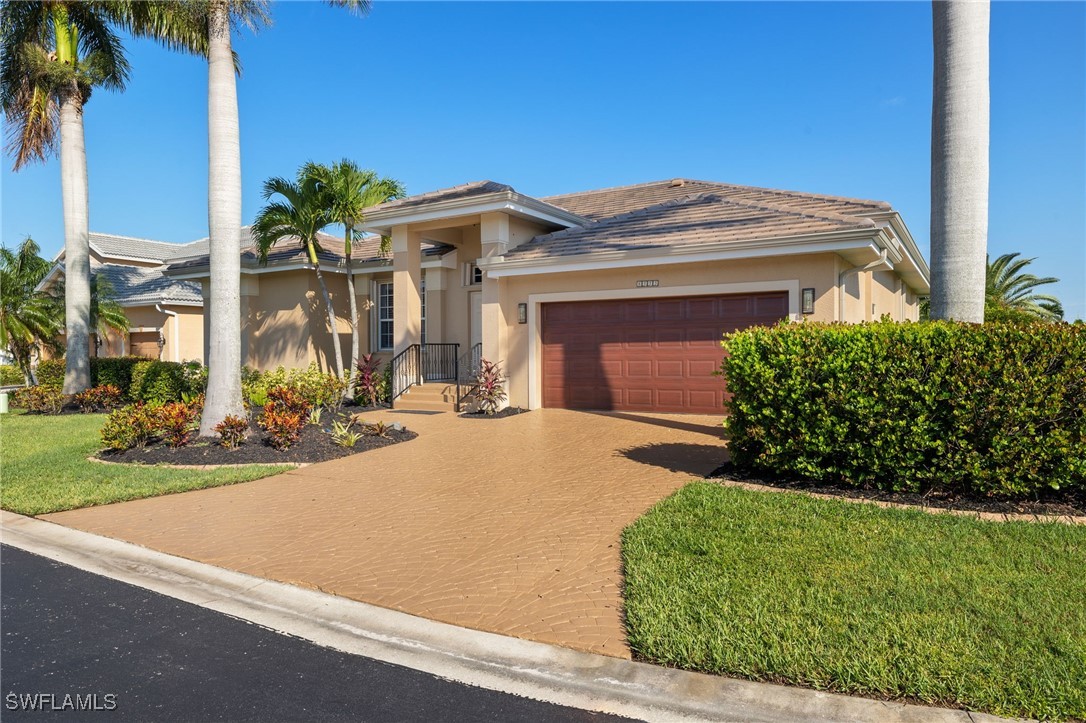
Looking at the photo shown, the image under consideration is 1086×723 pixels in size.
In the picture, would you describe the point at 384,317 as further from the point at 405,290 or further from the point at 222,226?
the point at 222,226

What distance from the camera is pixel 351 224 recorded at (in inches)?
687

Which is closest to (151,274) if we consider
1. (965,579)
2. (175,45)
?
(175,45)

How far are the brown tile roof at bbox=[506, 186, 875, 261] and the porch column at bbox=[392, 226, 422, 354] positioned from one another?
9.85 feet

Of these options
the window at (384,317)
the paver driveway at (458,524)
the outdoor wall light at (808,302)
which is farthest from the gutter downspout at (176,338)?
the outdoor wall light at (808,302)

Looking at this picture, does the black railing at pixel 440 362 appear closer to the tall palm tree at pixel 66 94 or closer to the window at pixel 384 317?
the window at pixel 384 317

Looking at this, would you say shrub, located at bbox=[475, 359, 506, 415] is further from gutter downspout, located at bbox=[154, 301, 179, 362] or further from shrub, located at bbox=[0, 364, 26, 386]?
shrub, located at bbox=[0, 364, 26, 386]

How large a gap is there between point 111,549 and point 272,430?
4.36 meters

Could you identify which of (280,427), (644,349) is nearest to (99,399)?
(280,427)

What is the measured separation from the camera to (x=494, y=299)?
15.5 metres

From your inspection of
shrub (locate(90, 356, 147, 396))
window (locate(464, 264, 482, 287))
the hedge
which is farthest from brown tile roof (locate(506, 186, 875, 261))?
shrub (locate(90, 356, 147, 396))

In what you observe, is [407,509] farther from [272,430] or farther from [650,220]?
[650,220]

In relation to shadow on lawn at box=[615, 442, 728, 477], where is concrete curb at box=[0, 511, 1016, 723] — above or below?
below

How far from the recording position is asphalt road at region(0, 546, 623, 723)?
3475 mm

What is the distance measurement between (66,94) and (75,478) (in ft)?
44.9
